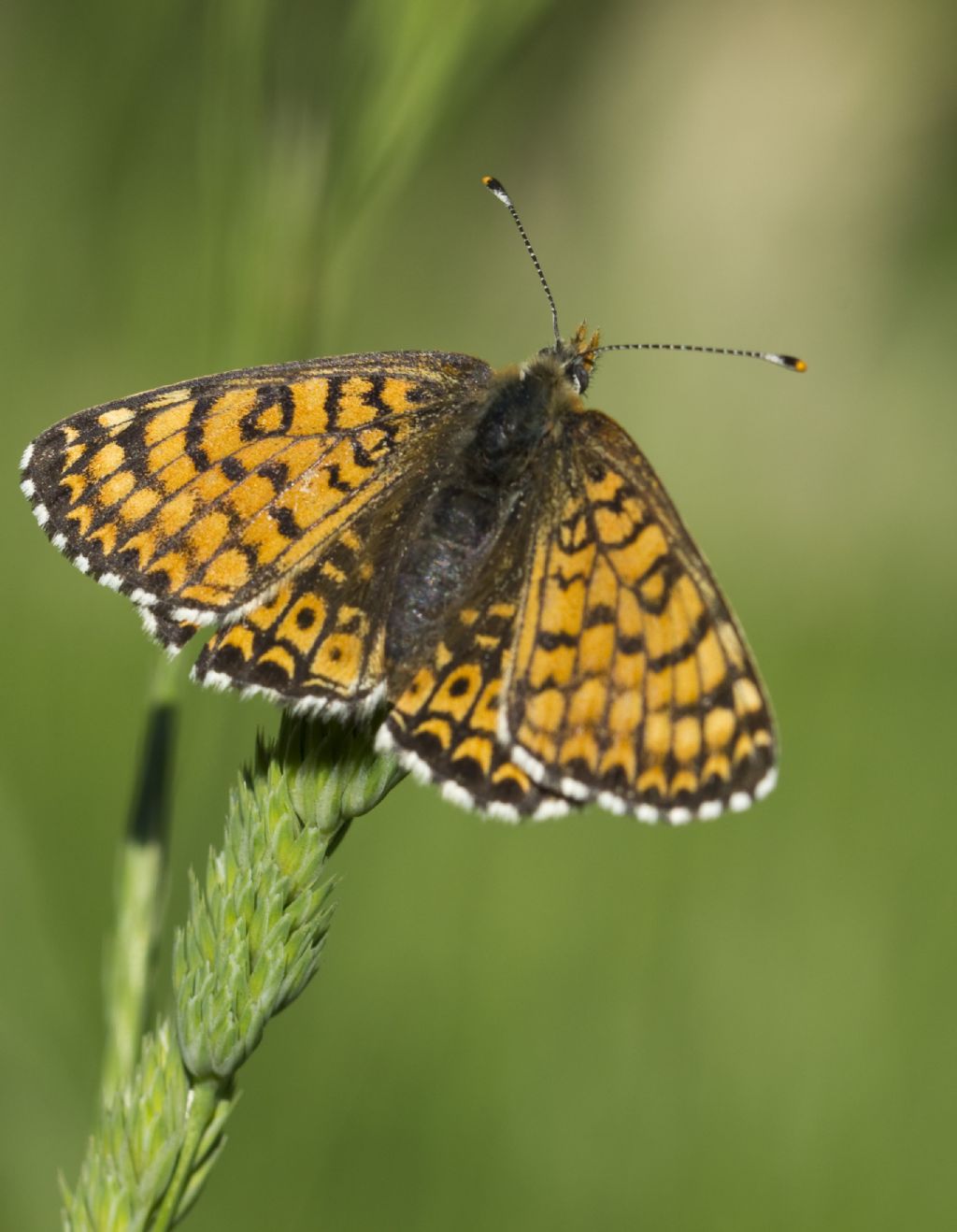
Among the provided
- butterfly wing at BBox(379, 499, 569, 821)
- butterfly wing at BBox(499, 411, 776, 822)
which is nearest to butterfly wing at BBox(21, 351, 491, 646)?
butterfly wing at BBox(379, 499, 569, 821)

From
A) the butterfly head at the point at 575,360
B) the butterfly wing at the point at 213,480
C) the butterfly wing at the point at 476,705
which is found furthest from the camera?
the butterfly head at the point at 575,360

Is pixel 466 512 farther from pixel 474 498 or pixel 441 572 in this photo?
pixel 441 572

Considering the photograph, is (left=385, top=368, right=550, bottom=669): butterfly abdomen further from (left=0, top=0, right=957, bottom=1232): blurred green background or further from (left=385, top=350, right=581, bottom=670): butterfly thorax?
(left=0, top=0, right=957, bottom=1232): blurred green background

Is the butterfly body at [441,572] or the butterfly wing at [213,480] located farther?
the butterfly wing at [213,480]

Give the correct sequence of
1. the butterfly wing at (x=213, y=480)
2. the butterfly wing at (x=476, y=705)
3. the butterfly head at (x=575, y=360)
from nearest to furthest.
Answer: the butterfly wing at (x=476, y=705), the butterfly wing at (x=213, y=480), the butterfly head at (x=575, y=360)

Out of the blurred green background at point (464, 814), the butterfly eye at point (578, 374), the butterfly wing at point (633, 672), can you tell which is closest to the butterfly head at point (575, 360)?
the butterfly eye at point (578, 374)

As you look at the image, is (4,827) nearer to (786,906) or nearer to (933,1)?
(786,906)

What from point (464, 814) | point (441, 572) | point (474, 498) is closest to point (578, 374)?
point (474, 498)

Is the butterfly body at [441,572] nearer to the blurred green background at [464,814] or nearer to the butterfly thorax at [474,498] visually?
the butterfly thorax at [474,498]
